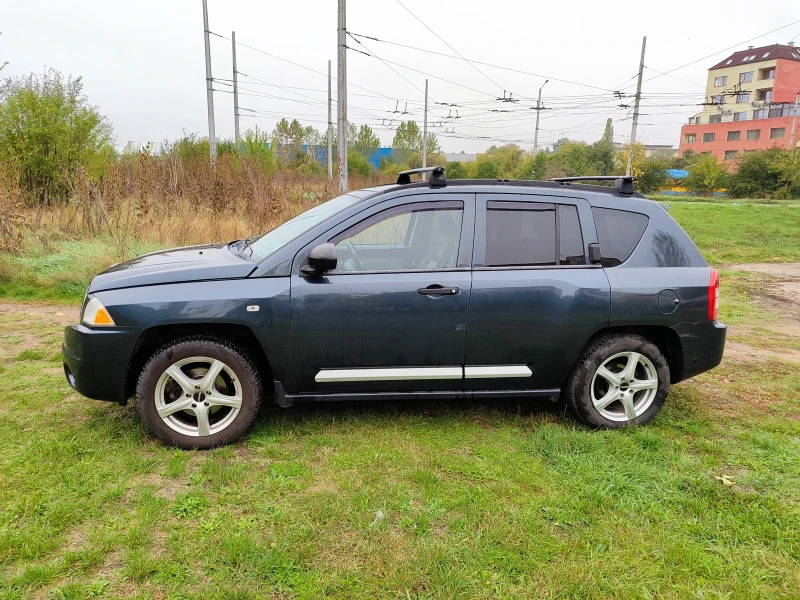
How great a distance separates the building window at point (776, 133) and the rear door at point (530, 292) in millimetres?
80763

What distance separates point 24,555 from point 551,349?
10.5ft

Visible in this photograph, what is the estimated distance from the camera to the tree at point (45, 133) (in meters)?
12.3

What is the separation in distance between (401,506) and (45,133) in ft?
43.5

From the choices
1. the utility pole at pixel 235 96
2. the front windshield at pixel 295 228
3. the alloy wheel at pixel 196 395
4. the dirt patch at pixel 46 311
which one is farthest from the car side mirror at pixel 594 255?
the utility pole at pixel 235 96

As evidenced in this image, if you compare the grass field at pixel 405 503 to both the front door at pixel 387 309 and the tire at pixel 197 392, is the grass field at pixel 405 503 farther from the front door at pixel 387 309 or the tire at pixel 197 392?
the front door at pixel 387 309

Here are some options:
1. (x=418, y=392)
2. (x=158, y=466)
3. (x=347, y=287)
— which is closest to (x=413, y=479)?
(x=418, y=392)

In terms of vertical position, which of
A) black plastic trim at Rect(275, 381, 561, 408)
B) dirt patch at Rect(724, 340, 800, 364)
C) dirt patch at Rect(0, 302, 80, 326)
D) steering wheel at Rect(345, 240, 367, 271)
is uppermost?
steering wheel at Rect(345, 240, 367, 271)

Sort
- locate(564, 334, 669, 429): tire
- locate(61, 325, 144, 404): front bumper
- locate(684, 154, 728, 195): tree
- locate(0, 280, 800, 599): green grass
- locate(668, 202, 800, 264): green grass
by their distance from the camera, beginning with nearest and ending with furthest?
1. locate(0, 280, 800, 599): green grass
2. locate(61, 325, 144, 404): front bumper
3. locate(564, 334, 669, 429): tire
4. locate(668, 202, 800, 264): green grass
5. locate(684, 154, 728, 195): tree

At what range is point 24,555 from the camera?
8.32ft

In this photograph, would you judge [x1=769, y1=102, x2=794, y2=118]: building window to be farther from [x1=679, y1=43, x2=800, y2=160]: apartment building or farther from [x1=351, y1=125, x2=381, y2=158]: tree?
[x1=351, y1=125, x2=381, y2=158]: tree

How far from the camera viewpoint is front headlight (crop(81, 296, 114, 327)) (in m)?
3.50

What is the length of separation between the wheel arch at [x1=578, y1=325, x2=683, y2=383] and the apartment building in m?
74.4

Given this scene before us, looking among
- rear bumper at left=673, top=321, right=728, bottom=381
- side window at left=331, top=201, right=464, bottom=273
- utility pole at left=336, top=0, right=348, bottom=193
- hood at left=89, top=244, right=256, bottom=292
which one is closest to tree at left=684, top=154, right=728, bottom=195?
utility pole at left=336, top=0, right=348, bottom=193

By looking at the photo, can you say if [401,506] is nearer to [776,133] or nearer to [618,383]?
[618,383]
